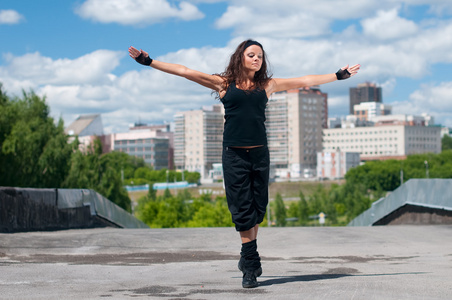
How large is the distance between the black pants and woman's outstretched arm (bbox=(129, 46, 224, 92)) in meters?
0.57

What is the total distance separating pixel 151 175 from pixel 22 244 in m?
191

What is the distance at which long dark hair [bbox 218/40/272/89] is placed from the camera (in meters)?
5.56

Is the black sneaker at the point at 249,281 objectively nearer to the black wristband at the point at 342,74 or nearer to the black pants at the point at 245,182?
the black pants at the point at 245,182

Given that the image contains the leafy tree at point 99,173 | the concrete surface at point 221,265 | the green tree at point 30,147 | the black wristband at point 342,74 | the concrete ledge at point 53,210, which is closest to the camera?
the concrete surface at point 221,265

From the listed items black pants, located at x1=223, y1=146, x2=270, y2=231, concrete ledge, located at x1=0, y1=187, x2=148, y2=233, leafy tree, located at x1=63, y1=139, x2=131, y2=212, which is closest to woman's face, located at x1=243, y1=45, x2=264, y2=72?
black pants, located at x1=223, y1=146, x2=270, y2=231

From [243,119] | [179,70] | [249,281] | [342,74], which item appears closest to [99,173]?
[342,74]

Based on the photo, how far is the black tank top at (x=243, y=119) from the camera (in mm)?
5355

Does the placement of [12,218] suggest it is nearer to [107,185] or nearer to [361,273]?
[361,273]

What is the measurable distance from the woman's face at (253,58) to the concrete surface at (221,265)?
66.2 inches

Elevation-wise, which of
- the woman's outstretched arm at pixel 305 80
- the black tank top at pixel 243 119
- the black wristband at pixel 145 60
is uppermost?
the black wristband at pixel 145 60

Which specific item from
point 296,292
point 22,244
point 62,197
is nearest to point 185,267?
point 296,292

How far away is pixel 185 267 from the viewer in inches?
255

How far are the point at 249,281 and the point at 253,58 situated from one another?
1.76 metres

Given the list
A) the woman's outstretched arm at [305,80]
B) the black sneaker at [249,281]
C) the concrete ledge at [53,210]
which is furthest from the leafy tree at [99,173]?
the black sneaker at [249,281]
